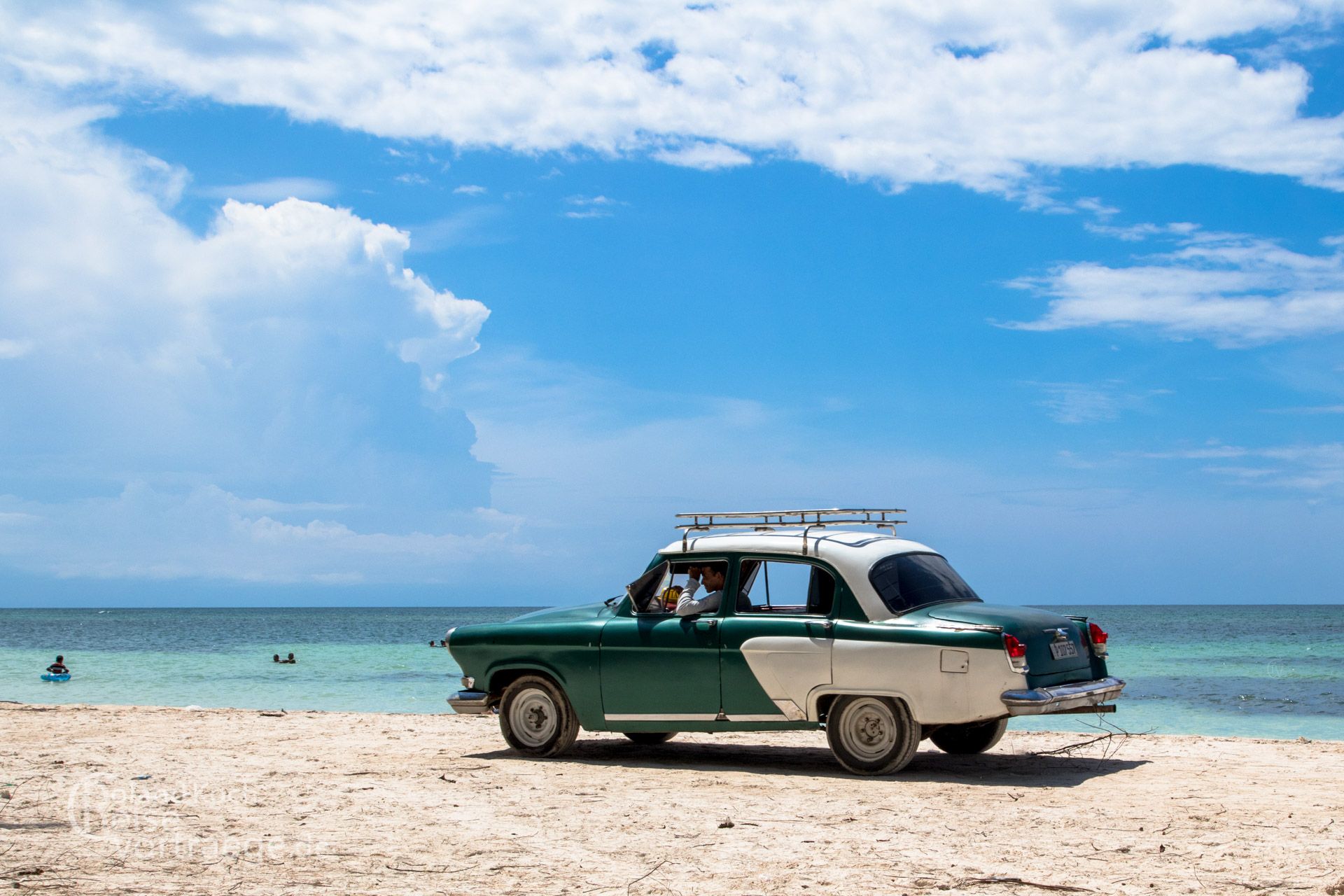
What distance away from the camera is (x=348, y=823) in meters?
7.94

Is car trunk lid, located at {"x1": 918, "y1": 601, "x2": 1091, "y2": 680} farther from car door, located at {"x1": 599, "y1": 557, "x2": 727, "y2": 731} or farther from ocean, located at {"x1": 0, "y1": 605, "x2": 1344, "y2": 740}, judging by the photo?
ocean, located at {"x1": 0, "y1": 605, "x2": 1344, "y2": 740}

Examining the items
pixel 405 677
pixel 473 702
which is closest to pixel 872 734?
pixel 473 702

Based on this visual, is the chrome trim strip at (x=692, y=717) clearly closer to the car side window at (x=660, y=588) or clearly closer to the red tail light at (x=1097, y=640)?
the car side window at (x=660, y=588)

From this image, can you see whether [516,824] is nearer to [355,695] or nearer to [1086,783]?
[1086,783]

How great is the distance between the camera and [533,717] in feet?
37.0

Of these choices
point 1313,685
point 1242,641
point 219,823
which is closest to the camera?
point 219,823

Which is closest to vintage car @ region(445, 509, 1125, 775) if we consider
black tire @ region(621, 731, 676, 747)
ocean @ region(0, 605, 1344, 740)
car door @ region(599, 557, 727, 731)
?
car door @ region(599, 557, 727, 731)

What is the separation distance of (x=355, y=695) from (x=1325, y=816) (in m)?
24.3

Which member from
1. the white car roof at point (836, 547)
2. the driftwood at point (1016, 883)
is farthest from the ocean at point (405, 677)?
the driftwood at point (1016, 883)

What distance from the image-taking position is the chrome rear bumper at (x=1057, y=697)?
900 cm

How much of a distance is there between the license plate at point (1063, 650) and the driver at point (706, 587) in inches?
104

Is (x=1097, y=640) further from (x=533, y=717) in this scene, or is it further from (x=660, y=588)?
(x=533, y=717)

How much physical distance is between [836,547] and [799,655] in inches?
36.2

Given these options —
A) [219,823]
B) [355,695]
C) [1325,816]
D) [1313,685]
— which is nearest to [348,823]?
[219,823]
